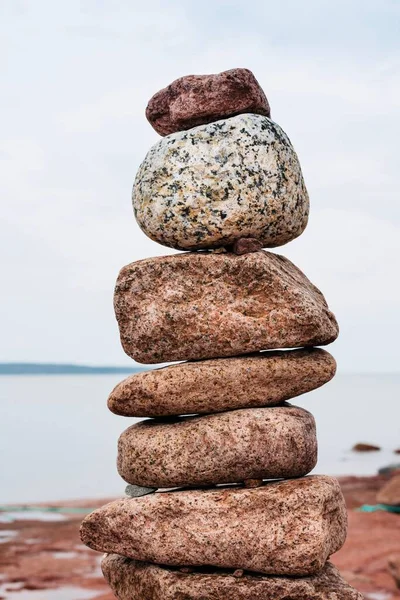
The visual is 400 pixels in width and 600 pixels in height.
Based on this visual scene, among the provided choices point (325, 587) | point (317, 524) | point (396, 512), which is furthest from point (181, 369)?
point (396, 512)

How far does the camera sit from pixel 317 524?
8.60m

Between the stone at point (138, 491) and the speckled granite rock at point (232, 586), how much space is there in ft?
2.46

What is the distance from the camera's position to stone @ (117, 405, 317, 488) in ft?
28.8

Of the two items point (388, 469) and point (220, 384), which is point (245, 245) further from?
point (388, 469)

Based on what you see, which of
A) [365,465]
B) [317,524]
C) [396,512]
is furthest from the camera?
[365,465]

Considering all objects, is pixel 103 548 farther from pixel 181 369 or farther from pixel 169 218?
pixel 169 218

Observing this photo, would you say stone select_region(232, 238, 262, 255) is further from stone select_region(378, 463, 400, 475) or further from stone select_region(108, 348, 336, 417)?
stone select_region(378, 463, 400, 475)

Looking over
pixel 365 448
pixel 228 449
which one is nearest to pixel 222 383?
pixel 228 449

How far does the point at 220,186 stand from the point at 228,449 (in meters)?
2.69

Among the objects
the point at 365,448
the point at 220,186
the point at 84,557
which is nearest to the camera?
the point at 220,186

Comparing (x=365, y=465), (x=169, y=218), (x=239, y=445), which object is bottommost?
(x=365, y=465)

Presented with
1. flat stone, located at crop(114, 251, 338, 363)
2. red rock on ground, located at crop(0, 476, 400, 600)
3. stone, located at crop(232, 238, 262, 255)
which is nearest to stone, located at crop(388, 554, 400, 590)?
red rock on ground, located at crop(0, 476, 400, 600)

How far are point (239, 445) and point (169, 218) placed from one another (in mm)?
2459

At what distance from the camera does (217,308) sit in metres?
8.88
